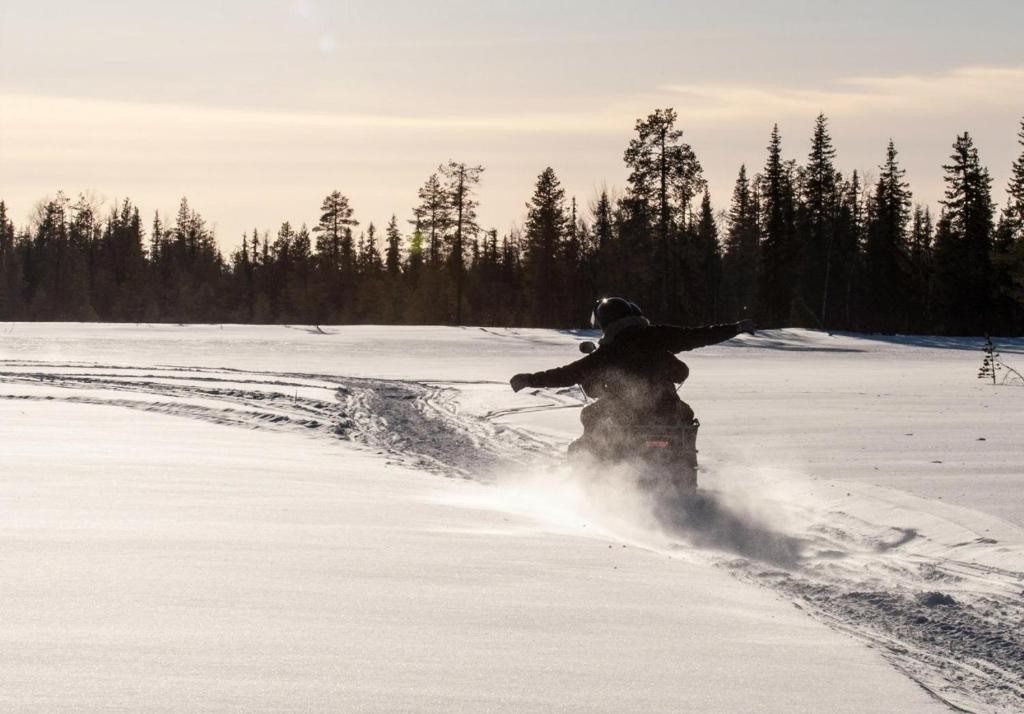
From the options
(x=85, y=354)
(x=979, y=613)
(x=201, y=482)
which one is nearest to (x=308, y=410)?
(x=201, y=482)

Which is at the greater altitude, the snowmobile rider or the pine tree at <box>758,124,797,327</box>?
the pine tree at <box>758,124,797,327</box>

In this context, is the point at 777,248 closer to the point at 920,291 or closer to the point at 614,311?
the point at 920,291

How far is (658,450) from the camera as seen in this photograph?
26.7ft

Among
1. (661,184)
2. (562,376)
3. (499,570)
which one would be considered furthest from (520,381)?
(661,184)

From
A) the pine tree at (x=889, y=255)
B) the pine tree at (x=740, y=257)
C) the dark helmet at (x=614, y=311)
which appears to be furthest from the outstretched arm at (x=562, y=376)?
the pine tree at (x=740, y=257)

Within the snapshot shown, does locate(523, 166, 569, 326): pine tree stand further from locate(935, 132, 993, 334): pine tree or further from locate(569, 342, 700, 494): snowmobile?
locate(569, 342, 700, 494): snowmobile

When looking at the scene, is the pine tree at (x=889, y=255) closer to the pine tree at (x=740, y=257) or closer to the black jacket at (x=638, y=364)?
the pine tree at (x=740, y=257)

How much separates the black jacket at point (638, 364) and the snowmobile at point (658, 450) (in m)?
Answer: 0.20

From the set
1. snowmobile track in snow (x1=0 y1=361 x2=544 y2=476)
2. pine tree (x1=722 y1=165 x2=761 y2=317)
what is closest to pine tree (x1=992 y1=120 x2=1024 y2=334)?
pine tree (x1=722 y1=165 x2=761 y2=317)

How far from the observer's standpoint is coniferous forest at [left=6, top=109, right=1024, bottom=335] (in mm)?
63031

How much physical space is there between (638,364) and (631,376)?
112 millimetres

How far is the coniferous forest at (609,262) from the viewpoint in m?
63.0

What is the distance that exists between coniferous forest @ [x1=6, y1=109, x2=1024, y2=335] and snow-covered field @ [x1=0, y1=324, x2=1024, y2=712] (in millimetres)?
45976

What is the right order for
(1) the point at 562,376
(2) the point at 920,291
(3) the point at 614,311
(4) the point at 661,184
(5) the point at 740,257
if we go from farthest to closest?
(5) the point at 740,257 < (2) the point at 920,291 < (4) the point at 661,184 < (3) the point at 614,311 < (1) the point at 562,376
